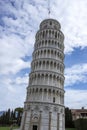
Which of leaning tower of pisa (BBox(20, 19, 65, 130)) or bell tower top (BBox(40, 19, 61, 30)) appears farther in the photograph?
bell tower top (BBox(40, 19, 61, 30))

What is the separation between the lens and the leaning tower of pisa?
122 feet

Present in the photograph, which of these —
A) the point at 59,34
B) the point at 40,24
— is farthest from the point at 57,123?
the point at 40,24

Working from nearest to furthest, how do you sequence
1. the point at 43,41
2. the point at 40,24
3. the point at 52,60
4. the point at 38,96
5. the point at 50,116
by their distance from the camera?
the point at 50,116 → the point at 38,96 → the point at 52,60 → the point at 43,41 → the point at 40,24

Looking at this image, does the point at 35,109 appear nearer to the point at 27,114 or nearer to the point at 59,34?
the point at 27,114

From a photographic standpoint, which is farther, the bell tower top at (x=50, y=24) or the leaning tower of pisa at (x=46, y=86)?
the bell tower top at (x=50, y=24)

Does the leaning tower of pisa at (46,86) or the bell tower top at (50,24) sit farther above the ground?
the bell tower top at (50,24)

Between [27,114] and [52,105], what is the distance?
21.1ft

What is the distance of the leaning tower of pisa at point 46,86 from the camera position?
122 feet

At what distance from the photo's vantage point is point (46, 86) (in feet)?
130

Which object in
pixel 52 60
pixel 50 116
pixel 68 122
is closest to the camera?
pixel 50 116

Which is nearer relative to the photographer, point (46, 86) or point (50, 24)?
point (46, 86)

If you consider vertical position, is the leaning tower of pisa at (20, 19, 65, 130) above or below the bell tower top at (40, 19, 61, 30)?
below

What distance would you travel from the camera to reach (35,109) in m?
38.2

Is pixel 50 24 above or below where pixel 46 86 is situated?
above
